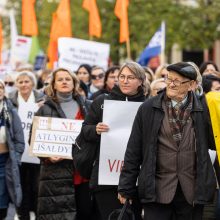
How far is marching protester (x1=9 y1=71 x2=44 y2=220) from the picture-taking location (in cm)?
1001

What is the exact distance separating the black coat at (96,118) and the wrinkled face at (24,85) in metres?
3.30

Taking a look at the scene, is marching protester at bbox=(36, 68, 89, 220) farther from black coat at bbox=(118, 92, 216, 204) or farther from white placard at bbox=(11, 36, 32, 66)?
white placard at bbox=(11, 36, 32, 66)

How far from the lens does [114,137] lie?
→ 7242mm

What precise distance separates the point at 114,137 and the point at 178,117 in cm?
111

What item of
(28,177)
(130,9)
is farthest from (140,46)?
(28,177)

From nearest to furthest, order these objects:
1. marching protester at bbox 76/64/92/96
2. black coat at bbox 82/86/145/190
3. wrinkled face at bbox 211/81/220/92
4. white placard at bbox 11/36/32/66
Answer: black coat at bbox 82/86/145/190
wrinkled face at bbox 211/81/220/92
marching protester at bbox 76/64/92/96
white placard at bbox 11/36/32/66

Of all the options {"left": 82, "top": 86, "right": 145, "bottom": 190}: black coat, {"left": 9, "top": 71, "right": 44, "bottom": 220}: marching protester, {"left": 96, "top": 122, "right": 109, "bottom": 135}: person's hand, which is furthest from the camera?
{"left": 9, "top": 71, "right": 44, "bottom": 220}: marching protester

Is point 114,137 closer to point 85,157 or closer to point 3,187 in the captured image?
point 85,157

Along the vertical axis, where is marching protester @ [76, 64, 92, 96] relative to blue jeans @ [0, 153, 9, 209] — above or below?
above

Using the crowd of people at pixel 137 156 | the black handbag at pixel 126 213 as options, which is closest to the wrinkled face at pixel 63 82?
the crowd of people at pixel 137 156

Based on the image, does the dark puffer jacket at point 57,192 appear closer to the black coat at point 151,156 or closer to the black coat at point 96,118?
the black coat at point 96,118

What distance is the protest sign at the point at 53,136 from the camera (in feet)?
27.8

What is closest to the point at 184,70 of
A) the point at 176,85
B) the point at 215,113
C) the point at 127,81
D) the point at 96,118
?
the point at 176,85

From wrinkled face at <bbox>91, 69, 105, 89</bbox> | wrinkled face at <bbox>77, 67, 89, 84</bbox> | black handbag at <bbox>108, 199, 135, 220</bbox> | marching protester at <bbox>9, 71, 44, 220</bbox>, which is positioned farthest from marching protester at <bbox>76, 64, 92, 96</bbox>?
black handbag at <bbox>108, 199, 135, 220</bbox>
